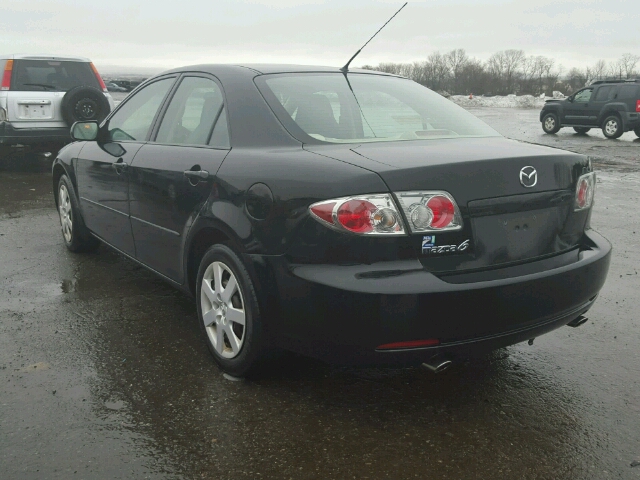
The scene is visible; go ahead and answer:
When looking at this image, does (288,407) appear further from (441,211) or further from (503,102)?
(503,102)

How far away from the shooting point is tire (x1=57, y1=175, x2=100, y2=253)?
571 cm

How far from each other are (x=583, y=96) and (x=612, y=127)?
172 centimetres

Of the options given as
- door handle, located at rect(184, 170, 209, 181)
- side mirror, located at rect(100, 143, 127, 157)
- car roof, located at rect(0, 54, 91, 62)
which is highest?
car roof, located at rect(0, 54, 91, 62)

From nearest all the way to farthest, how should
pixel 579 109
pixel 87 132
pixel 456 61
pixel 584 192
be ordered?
pixel 584 192 < pixel 87 132 < pixel 579 109 < pixel 456 61

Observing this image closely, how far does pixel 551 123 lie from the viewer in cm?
2172

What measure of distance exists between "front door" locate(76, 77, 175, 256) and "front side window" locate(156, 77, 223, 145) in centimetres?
23

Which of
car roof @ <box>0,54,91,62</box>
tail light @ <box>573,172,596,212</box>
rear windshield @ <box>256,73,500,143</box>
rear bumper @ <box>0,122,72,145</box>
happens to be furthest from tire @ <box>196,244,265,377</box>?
car roof @ <box>0,54,91,62</box>

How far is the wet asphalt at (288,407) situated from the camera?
8.82ft

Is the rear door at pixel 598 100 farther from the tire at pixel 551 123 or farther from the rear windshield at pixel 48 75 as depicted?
→ the rear windshield at pixel 48 75

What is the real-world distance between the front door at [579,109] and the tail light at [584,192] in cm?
1916

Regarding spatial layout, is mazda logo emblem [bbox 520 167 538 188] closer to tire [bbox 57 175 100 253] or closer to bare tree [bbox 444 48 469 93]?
tire [bbox 57 175 100 253]

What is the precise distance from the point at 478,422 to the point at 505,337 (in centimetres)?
44

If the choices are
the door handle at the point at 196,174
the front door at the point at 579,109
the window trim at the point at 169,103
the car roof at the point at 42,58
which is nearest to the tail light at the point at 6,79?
the car roof at the point at 42,58

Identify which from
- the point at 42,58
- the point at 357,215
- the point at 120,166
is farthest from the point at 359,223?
the point at 42,58
